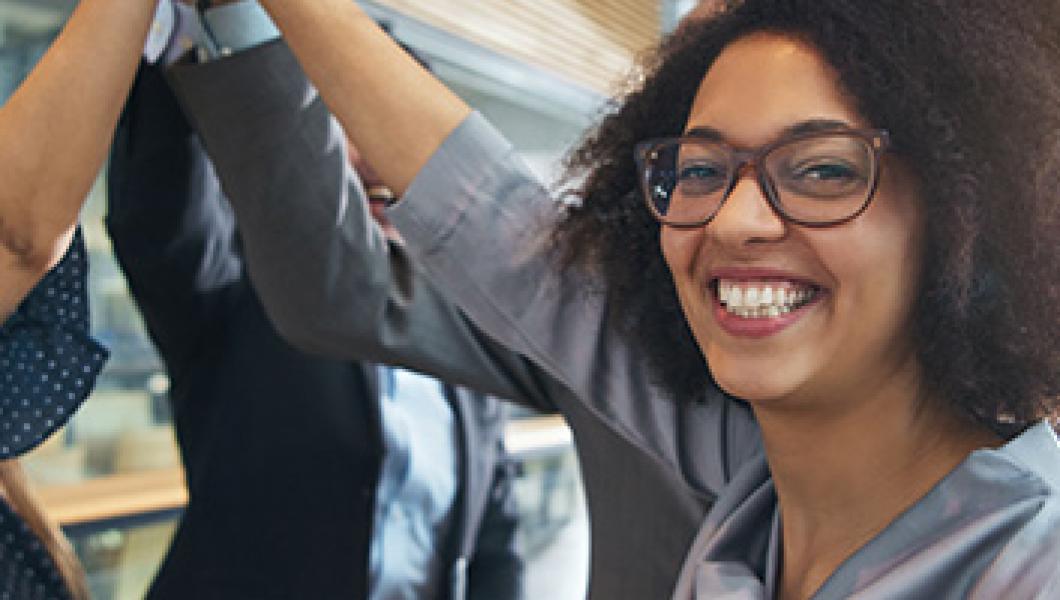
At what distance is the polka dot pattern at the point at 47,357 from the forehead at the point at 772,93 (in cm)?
77

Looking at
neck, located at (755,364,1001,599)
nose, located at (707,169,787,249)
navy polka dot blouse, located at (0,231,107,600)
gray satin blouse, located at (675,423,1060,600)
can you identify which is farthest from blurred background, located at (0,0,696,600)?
gray satin blouse, located at (675,423,1060,600)

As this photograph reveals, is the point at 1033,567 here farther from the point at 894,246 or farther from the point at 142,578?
the point at 142,578

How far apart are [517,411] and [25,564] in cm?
366

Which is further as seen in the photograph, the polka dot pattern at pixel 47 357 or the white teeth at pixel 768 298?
the polka dot pattern at pixel 47 357

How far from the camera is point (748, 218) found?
39.6 inches

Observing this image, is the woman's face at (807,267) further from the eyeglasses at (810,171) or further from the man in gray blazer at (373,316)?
the man in gray blazer at (373,316)

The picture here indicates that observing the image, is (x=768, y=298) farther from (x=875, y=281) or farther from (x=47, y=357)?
(x=47, y=357)

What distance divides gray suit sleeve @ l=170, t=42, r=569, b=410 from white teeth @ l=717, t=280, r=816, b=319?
50cm

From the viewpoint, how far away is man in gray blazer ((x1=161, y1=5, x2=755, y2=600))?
1301 millimetres

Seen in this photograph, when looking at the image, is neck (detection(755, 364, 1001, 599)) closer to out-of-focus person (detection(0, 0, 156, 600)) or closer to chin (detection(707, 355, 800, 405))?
chin (detection(707, 355, 800, 405))

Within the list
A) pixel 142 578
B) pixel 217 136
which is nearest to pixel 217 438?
pixel 217 136

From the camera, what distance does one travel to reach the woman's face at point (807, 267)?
39.1 inches

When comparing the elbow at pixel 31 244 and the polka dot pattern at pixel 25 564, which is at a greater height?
the elbow at pixel 31 244

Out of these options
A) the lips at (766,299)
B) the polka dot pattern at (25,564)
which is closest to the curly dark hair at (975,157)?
the lips at (766,299)
